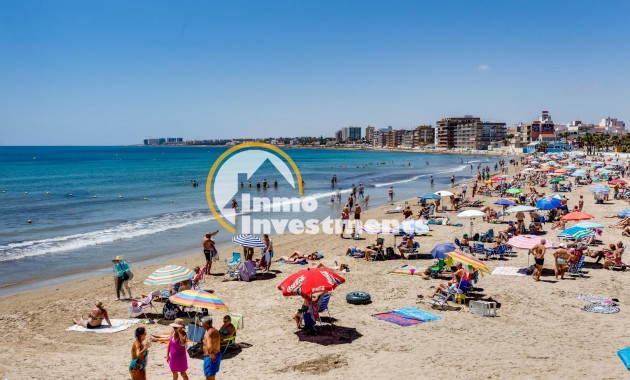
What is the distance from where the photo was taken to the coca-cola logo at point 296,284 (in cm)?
903

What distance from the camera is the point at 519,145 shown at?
144375 mm

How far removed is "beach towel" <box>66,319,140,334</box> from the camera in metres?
9.73

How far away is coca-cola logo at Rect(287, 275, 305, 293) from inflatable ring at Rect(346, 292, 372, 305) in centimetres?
244

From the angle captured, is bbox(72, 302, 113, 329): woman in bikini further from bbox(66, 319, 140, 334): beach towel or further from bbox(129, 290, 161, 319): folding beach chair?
bbox(129, 290, 161, 319): folding beach chair

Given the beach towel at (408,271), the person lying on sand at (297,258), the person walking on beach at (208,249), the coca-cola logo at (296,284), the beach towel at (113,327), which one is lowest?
the beach towel at (113,327)

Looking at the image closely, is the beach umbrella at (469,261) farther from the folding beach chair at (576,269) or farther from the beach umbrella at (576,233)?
the beach umbrella at (576,233)

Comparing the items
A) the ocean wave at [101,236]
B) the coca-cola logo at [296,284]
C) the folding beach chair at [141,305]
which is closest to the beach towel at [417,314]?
the coca-cola logo at [296,284]

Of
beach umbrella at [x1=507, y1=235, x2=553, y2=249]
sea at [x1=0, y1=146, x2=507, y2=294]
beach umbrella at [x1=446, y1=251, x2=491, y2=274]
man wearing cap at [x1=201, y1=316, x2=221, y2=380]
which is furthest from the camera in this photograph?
sea at [x1=0, y1=146, x2=507, y2=294]

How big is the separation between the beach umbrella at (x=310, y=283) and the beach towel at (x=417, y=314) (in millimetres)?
1977

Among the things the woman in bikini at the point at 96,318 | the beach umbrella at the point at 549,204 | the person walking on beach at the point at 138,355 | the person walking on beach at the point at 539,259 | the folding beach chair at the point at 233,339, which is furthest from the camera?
the beach umbrella at the point at 549,204

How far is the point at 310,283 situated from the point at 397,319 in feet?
7.39

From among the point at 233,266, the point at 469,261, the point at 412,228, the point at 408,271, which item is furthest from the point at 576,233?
the point at 233,266

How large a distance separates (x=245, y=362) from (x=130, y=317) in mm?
3882

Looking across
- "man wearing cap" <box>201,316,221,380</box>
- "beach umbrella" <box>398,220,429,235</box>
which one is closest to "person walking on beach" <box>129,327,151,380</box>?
"man wearing cap" <box>201,316,221,380</box>
